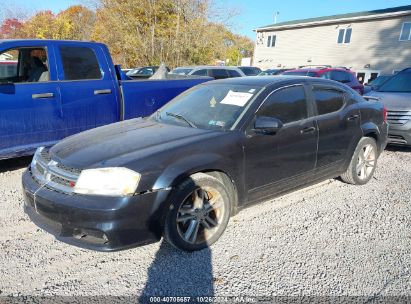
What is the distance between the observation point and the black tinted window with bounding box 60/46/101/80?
4.91 m

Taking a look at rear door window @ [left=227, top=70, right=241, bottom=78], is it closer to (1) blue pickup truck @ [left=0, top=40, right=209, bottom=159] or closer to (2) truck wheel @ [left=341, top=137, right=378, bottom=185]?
(1) blue pickup truck @ [left=0, top=40, right=209, bottom=159]

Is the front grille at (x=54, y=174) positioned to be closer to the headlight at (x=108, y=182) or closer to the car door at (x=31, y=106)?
the headlight at (x=108, y=182)

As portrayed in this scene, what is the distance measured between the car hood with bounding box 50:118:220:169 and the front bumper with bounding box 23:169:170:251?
1.02 ft

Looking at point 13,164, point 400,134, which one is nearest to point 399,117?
point 400,134

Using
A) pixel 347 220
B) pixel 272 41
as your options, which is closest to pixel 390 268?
pixel 347 220

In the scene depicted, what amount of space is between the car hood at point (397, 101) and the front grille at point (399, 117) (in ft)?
0.29

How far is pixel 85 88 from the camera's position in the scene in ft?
16.3

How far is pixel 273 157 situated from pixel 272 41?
108ft

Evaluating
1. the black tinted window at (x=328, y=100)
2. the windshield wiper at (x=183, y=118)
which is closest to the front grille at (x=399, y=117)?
the black tinted window at (x=328, y=100)

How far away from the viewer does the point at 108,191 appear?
256 centimetres

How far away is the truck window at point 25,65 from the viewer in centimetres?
487

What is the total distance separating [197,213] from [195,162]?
49cm

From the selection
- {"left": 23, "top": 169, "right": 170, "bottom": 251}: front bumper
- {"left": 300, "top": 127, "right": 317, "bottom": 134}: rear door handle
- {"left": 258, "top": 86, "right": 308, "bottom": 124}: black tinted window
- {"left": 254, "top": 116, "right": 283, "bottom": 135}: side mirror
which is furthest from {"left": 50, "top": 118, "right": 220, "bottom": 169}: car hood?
{"left": 300, "top": 127, "right": 317, "bottom": 134}: rear door handle

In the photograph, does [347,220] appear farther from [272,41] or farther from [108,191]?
[272,41]
